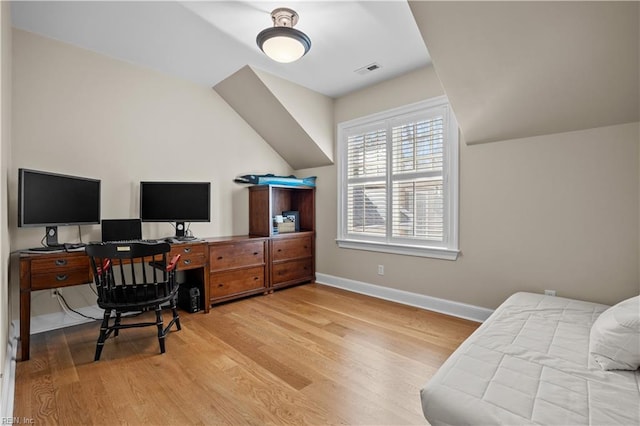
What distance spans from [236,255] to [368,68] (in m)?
2.53

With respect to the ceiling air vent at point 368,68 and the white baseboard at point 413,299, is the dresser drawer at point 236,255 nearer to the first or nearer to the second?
the white baseboard at point 413,299

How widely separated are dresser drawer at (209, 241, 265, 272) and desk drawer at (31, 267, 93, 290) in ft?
3.52

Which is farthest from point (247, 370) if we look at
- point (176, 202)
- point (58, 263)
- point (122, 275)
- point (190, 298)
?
point (176, 202)

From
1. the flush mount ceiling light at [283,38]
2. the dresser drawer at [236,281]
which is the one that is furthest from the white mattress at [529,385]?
the dresser drawer at [236,281]

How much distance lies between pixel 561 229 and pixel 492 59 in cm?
148

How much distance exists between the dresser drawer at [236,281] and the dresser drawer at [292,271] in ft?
0.72

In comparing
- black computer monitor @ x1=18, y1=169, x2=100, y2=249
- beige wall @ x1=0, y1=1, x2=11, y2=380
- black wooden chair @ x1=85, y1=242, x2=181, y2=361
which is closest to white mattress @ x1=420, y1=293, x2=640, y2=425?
black wooden chair @ x1=85, y1=242, x2=181, y2=361

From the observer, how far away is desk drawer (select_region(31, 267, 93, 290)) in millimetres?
2197

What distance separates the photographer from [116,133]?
10.0ft

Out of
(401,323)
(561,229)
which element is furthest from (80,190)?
(561,229)

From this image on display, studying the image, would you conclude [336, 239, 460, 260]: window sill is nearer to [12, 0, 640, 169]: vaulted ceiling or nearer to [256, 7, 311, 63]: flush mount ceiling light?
[12, 0, 640, 169]: vaulted ceiling

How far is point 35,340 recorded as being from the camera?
97.8 inches

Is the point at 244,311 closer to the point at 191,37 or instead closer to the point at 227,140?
the point at 227,140

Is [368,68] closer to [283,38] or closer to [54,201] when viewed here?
[283,38]
